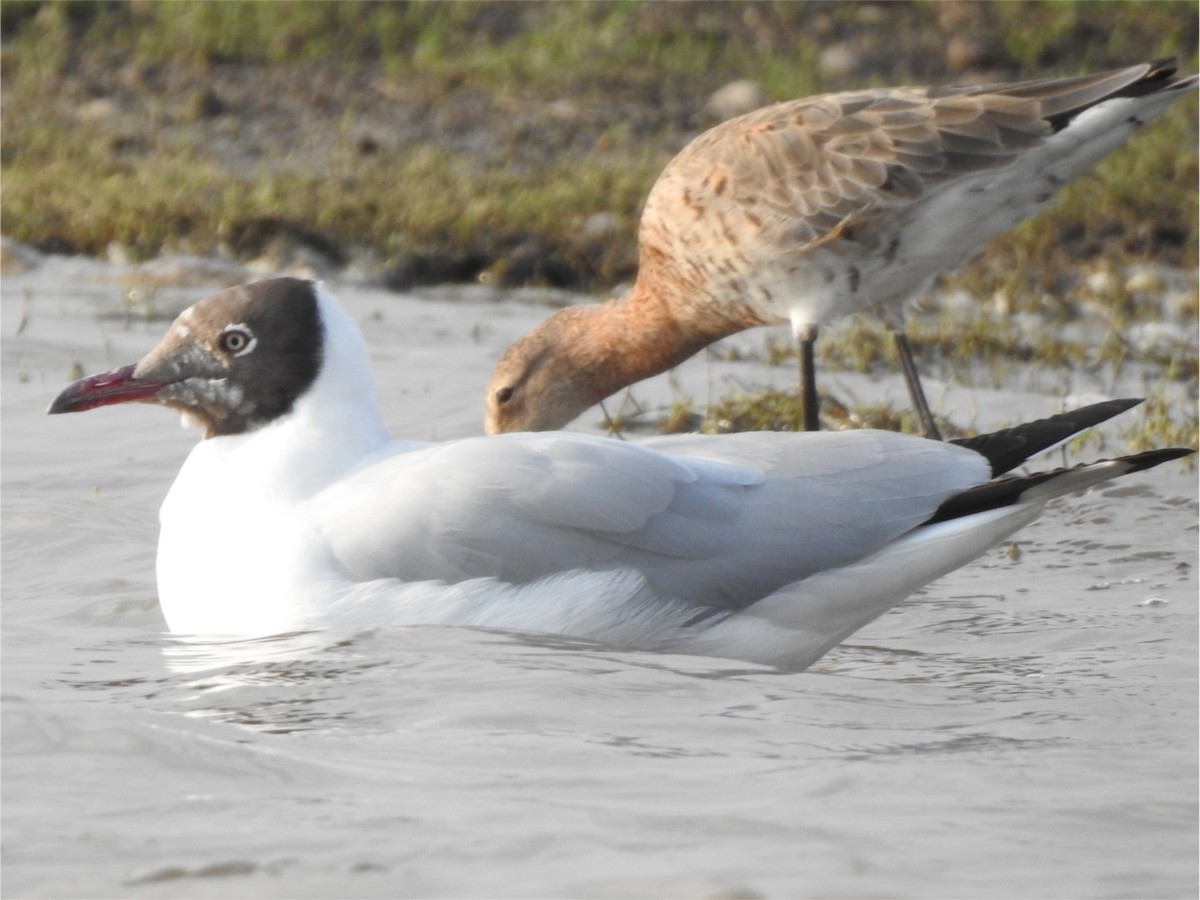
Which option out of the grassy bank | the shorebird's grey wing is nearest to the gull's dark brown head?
the shorebird's grey wing

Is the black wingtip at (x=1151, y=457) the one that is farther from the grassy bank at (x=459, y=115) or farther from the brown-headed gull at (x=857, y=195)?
the grassy bank at (x=459, y=115)

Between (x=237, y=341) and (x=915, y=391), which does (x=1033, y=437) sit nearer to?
(x=915, y=391)

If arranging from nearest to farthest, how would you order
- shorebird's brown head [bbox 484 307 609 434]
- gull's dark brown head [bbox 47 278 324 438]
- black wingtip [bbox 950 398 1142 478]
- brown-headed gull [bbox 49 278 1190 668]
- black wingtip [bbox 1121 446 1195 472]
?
brown-headed gull [bbox 49 278 1190 668] → black wingtip [bbox 1121 446 1195 472] → gull's dark brown head [bbox 47 278 324 438] → black wingtip [bbox 950 398 1142 478] → shorebird's brown head [bbox 484 307 609 434]

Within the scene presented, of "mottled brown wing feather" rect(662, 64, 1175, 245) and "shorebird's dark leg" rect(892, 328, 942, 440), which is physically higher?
"mottled brown wing feather" rect(662, 64, 1175, 245)

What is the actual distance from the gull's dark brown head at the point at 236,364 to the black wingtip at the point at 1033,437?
1712 mm

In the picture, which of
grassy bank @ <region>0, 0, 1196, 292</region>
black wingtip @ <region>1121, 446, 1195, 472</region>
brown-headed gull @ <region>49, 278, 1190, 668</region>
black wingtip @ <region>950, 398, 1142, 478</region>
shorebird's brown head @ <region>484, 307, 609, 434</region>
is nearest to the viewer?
brown-headed gull @ <region>49, 278, 1190, 668</region>

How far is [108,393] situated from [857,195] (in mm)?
2754

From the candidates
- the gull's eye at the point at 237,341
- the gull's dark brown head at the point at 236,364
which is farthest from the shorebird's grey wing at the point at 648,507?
the gull's eye at the point at 237,341

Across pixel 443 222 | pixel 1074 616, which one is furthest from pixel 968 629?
pixel 443 222

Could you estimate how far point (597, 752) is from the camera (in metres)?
3.69

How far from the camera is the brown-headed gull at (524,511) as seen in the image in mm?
4453

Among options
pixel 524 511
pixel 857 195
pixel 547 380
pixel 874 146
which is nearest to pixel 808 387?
pixel 857 195

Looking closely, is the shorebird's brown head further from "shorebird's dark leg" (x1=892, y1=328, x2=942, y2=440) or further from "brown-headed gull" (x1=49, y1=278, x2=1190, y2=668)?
"brown-headed gull" (x1=49, y1=278, x2=1190, y2=668)

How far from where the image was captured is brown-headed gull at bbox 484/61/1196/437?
21.5 feet
